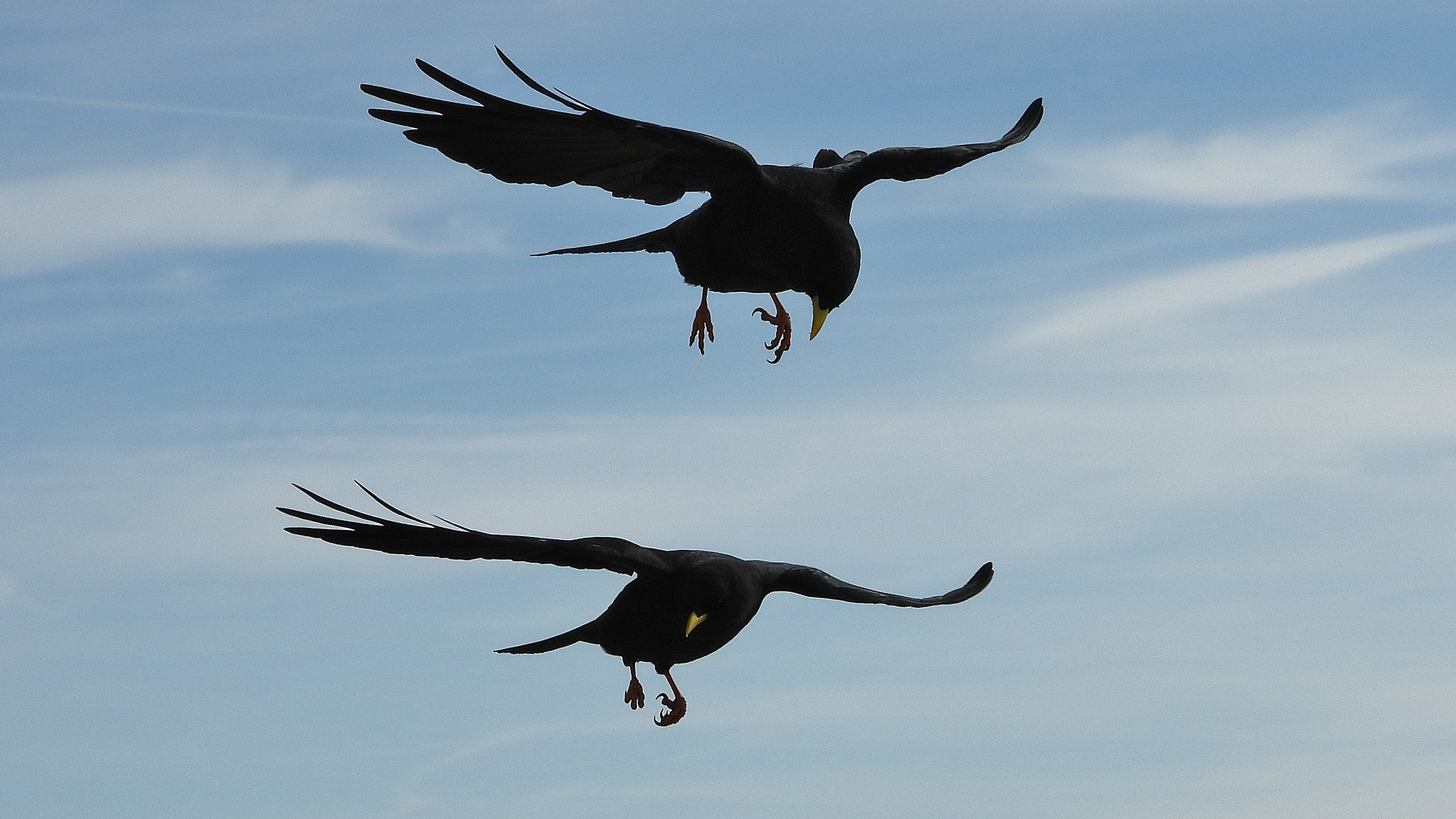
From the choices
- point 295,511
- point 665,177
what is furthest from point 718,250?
point 295,511

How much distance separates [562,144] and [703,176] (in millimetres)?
851

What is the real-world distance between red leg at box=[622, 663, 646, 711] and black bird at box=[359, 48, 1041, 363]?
2229mm

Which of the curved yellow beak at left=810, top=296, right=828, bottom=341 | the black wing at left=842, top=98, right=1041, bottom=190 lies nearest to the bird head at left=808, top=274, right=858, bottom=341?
the curved yellow beak at left=810, top=296, right=828, bottom=341

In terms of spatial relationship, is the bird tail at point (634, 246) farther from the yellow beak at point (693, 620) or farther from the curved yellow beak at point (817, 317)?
the yellow beak at point (693, 620)

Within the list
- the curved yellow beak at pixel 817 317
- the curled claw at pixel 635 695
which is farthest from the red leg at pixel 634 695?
the curved yellow beak at pixel 817 317

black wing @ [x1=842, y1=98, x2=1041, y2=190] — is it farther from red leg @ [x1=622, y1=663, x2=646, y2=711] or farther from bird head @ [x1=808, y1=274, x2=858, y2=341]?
red leg @ [x1=622, y1=663, x2=646, y2=711]

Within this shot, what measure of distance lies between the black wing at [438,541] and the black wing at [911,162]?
2.88 m

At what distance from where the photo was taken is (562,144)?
869cm

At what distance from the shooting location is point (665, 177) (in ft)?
29.9

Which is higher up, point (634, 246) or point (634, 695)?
point (634, 246)

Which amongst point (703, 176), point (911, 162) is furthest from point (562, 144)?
point (911, 162)

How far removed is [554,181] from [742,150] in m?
1.16

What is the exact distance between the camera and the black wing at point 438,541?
8.19 meters

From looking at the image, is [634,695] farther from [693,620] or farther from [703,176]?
[703,176]
